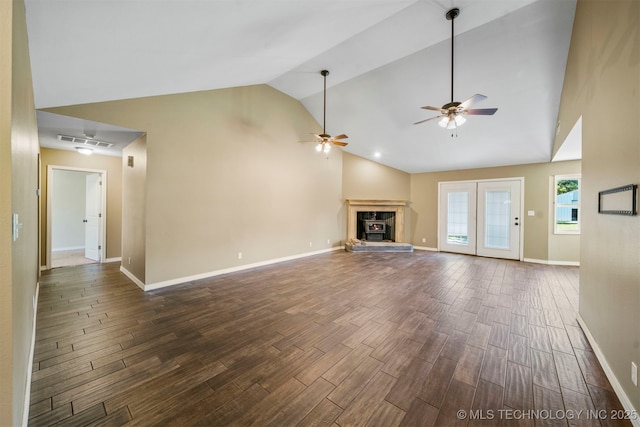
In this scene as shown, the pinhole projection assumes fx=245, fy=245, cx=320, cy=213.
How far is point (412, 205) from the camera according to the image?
8.00 m

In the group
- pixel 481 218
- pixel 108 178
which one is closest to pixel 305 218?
pixel 108 178

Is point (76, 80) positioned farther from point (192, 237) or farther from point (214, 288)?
point (214, 288)

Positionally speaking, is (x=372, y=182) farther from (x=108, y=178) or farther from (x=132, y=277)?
(x=108, y=178)

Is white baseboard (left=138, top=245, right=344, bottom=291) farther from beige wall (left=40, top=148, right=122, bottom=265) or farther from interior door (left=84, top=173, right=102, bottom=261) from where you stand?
interior door (left=84, top=173, right=102, bottom=261)

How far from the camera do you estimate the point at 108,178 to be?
5688 millimetres

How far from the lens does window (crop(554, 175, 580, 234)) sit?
5.65 metres

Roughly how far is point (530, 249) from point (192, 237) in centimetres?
769

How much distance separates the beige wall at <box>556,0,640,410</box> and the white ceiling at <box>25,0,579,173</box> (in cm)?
85

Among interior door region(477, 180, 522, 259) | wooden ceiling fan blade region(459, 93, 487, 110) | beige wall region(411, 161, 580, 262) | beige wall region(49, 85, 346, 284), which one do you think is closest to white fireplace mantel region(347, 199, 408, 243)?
beige wall region(49, 85, 346, 284)

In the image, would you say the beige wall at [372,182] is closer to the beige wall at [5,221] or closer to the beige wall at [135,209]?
the beige wall at [135,209]

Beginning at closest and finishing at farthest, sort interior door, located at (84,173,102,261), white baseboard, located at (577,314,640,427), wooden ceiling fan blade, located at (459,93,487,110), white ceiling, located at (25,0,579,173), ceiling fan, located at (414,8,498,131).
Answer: white baseboard, located at (577,314,640,427)
white ceiling, located at (25,0,579,173)
wooden ceiling fan blade, located at (459,93,487,110)
ceiling fan, located at (414,8,498,131)
interior door, located at (84,173,102,261)

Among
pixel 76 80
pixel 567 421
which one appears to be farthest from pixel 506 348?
pixel 76 80

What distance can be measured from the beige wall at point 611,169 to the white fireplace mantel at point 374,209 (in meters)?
5.15

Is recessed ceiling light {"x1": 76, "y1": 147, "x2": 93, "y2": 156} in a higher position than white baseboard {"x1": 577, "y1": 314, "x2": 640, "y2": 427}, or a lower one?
higher
